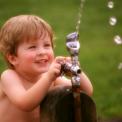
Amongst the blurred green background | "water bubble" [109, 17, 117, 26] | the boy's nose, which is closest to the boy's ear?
the boy's nose

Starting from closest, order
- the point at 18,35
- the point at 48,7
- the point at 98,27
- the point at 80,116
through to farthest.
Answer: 1. the point at 80,116
2. the point at 18,35
3. the point at 98,27
4. the point at 48,7

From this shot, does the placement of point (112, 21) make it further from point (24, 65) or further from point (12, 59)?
point (24, 65)

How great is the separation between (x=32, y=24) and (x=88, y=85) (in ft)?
1.74

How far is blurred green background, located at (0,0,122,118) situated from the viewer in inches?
279

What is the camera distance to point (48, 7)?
37.9 feet

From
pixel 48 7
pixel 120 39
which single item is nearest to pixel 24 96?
pixel 120 39

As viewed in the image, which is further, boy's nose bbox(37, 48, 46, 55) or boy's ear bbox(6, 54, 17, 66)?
boy's ear bbox(6, 54, 17, 66)

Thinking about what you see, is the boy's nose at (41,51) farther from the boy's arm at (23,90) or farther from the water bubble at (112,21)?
the water bubble at (112,21)

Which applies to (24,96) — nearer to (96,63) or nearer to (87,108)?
(87,108)

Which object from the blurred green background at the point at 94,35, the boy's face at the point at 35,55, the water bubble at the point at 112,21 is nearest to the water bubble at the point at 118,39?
the blurred green background at the point at 94,35

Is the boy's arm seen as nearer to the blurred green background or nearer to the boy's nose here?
the boy's nose

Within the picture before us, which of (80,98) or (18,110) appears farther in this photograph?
(18,110)

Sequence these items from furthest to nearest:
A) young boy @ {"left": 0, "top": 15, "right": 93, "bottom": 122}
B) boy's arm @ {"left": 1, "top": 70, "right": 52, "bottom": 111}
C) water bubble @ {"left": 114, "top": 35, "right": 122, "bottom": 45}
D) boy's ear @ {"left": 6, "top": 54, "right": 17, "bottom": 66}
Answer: water bubble @ {"left": 114, "top": 35, "right": 122, "bottom": 45} < boy's ear @ {"left": 6, "top": 54, "right": 17, "bottom": 66} < young boy @ {"left": 0, "top": 15, "right": 93, "bottom": 122} < boy's arm @ {"left": 1, "top": 70, "right": 52, "bottom": 111}

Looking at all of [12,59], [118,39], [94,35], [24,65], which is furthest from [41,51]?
[94,35]
